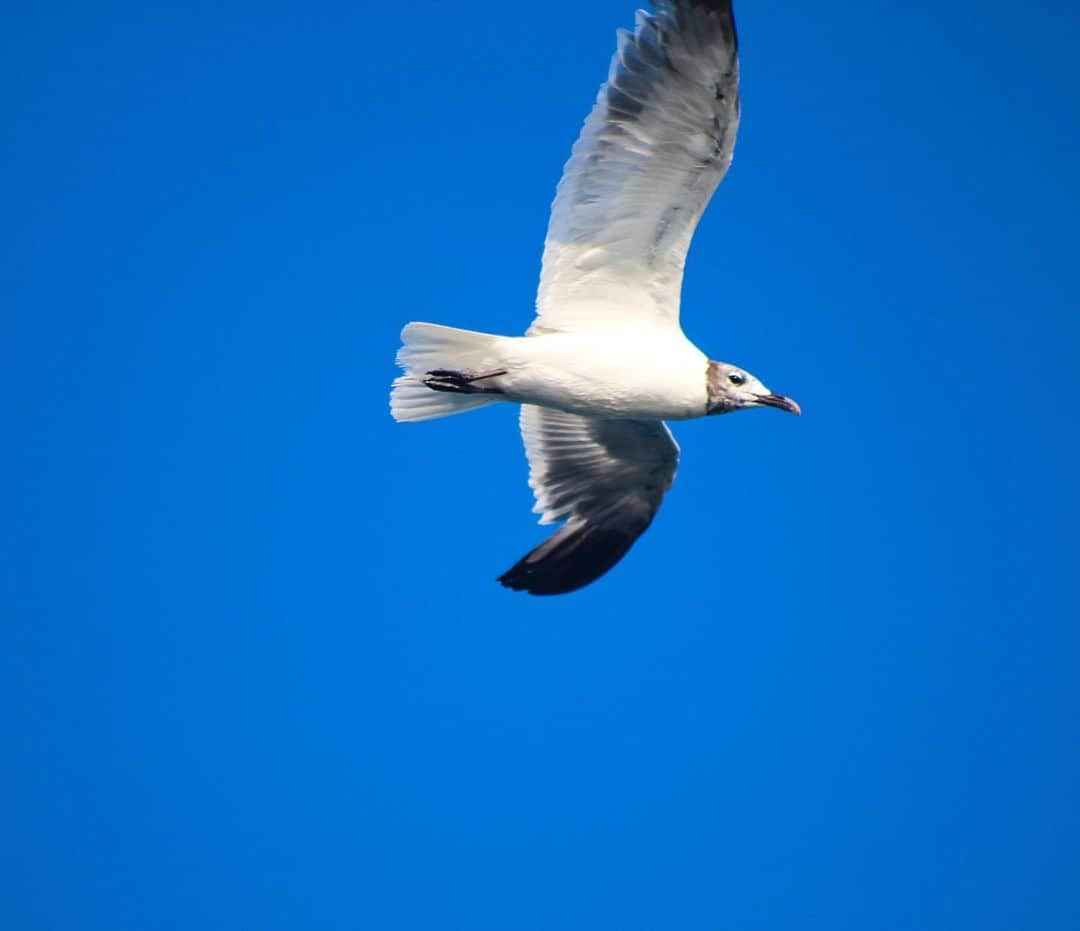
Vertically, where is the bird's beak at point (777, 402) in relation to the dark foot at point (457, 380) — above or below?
below

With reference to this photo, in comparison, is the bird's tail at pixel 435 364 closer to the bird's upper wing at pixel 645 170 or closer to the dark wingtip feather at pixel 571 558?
the bird's upper wing at pixel 645 170

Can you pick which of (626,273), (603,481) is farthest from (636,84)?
(603,481)

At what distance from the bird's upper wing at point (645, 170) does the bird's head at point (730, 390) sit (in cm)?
40

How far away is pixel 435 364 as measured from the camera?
894 centimetres

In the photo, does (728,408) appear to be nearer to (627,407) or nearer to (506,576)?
(627,407)

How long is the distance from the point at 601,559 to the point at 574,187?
2.58 metres

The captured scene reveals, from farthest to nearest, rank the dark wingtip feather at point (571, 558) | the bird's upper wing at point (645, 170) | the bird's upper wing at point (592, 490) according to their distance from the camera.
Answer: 1. the bird's upper wing at point (592, 490)
2. the dark wingtip feather at point (571, 558)
3. the bird's upper wing at point (645, 170)

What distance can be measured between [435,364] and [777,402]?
1992 mm

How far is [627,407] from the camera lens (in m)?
8.95

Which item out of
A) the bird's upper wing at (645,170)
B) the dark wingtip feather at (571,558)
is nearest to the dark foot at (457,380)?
the bird's upper wing at (645,170)

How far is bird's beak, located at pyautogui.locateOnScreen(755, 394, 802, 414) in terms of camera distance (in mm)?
9031

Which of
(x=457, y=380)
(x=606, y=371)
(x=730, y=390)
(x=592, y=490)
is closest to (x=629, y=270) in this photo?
(x=606, y=371)

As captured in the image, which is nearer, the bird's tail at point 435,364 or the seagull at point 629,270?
the seagull at point 629,270

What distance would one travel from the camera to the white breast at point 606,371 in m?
8.82
